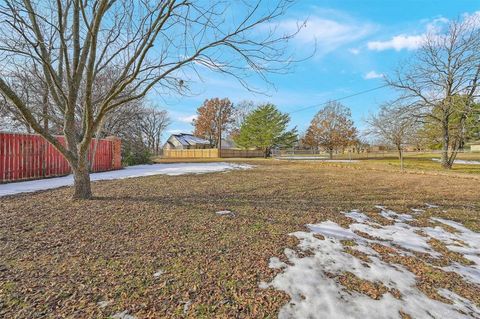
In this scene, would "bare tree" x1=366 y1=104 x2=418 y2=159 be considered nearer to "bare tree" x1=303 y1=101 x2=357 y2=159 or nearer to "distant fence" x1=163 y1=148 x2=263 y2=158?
"bare tree" x1=303 y1=101 x2=357 y2=159

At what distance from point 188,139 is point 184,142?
1.37m

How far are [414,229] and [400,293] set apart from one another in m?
2.01

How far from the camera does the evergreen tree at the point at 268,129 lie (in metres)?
32.2

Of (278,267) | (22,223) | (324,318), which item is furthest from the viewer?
(22,223)

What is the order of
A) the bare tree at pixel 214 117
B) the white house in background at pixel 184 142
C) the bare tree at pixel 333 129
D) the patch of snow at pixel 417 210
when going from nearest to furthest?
the patch of snow at pixel 417 210, the bare tree at pixel 333 129, the bare tree at pixel 214 117, the white house in background at pixel 184 142

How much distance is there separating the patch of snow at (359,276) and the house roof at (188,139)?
40.6 m

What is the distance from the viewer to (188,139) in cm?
4469

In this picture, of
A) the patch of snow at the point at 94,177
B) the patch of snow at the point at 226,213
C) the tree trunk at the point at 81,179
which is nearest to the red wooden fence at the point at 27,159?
the patch of snow at the point at 94,177

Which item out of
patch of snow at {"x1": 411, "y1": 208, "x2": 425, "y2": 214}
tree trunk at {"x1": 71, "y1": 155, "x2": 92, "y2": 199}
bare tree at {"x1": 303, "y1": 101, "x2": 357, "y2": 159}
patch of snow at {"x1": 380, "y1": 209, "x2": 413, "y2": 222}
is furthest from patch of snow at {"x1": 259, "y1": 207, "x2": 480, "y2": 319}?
bare tree at {"x1": 303, "y1": 101, "x2": 357, "y2": 159}

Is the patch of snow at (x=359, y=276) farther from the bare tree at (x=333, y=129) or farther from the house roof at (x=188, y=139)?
the house roof at (x=188, y=139)

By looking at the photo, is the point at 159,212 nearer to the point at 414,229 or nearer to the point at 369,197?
the point at 414,229

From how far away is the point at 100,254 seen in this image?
2.43m

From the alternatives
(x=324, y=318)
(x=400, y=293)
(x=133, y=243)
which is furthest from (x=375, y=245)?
(x=133, y=243)

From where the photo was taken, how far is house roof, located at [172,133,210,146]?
141 ft
